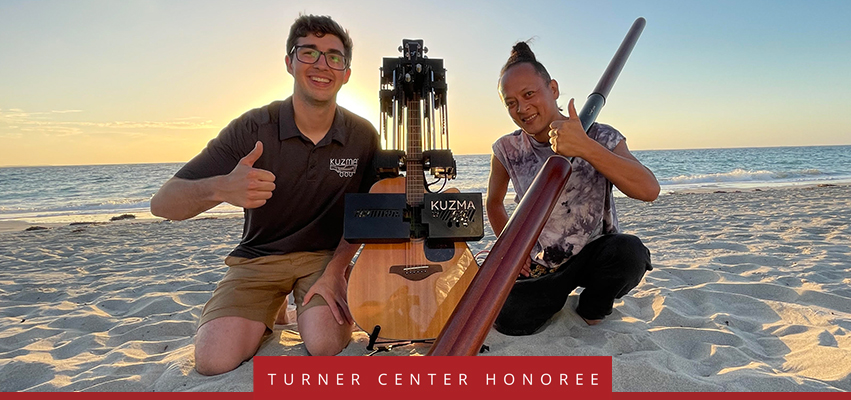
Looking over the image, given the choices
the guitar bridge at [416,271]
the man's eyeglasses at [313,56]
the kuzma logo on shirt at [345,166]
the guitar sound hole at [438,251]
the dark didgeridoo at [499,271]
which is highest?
the man's eyeglasses at [313,56]

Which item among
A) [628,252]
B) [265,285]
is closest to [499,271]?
[628,252]

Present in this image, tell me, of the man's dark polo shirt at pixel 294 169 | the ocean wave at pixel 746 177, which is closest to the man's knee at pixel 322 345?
the man's dark polo shirt at pixel 294 169

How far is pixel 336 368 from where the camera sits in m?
1.63

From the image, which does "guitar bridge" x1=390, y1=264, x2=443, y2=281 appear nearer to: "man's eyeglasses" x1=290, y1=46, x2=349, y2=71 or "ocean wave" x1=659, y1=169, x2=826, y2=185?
"man's eyeglasses" x1=290, y1=46, x2=349, y2=71

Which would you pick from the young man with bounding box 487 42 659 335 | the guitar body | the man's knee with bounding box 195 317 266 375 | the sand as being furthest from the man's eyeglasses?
the sand

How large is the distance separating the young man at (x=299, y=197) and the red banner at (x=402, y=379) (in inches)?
34.2

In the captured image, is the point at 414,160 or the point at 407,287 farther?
the point at 414,160

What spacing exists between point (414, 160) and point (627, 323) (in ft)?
5.11

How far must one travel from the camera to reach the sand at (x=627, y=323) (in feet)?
7.04

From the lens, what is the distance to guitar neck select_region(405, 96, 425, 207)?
254 cm

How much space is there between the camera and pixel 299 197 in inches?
110

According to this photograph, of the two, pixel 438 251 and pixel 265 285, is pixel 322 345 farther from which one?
pixel 438 251

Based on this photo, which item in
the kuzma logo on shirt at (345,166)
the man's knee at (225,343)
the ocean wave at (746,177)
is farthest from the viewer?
the ocean wave at (746,177)

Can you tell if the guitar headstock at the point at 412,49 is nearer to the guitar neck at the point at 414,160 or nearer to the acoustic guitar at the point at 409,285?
the guitar neck at the point at 414,160
